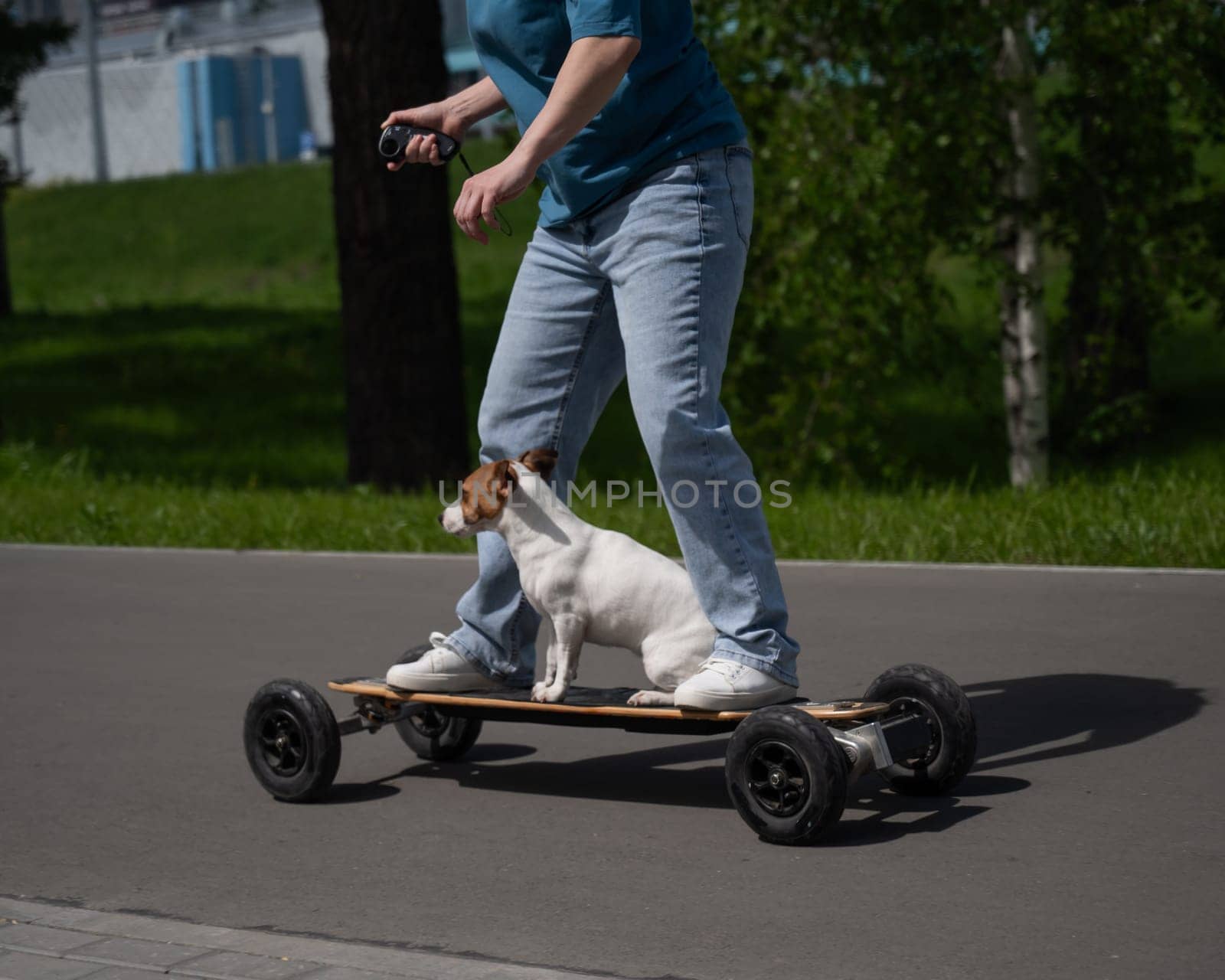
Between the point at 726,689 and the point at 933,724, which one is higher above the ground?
the point at 726,689

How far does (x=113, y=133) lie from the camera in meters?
72.3

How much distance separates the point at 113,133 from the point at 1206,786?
72.2 m

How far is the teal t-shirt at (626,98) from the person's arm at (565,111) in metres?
0.13

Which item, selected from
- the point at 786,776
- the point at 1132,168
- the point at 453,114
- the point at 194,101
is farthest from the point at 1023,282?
the point at 194,101

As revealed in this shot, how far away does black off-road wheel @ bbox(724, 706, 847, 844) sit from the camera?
4105 mm

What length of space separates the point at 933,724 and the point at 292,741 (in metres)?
1.65

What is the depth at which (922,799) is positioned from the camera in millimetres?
4652

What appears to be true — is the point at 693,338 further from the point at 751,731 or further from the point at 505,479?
the point at 751,731

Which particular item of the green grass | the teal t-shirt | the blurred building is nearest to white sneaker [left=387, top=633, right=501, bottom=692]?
the teal t-shirt

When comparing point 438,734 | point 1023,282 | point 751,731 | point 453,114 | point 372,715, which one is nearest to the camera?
point 751,731

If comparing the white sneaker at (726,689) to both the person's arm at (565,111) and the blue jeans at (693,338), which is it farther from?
the person's arm at (565,111)

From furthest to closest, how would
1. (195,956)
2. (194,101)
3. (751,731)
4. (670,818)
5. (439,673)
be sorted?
(194,101), (439,673), (670,818), (751,731), (195,956)

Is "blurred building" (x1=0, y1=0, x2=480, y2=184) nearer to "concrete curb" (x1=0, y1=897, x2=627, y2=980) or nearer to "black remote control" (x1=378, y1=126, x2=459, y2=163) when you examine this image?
"black remote control" (x1=378, y1=126, x2=459, y2=163)

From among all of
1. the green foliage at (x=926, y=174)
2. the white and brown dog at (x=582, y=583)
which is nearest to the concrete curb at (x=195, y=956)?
the white and brown dog at (x=582, y=583)
